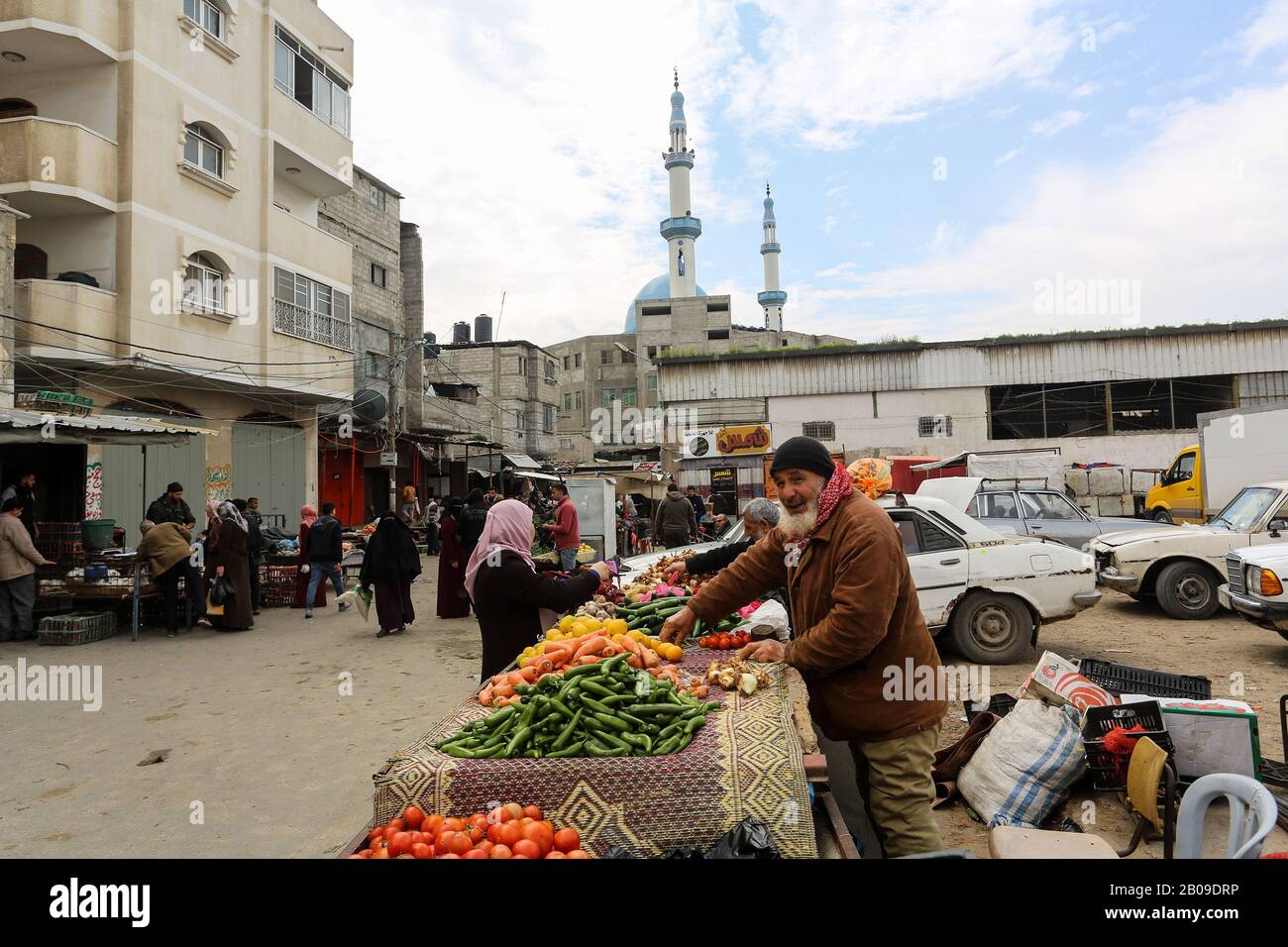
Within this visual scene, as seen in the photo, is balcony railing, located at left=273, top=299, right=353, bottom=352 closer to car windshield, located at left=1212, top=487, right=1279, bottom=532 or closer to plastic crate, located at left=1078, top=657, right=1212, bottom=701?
plastic crate, located at left=1078, top=657, right=1212, bottom=701

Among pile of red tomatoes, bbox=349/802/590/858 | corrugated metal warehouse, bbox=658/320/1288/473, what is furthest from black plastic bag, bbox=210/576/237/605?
corrugated metal warehouse, bbox=658/320/1288/473

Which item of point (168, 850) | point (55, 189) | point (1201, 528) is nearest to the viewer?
point (168, 850)

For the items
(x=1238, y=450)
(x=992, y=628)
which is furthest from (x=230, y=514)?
(x=1238, y=450)

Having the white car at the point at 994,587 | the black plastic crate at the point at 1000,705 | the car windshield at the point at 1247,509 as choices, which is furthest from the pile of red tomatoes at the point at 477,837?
the car windshield at the point at 1247,509

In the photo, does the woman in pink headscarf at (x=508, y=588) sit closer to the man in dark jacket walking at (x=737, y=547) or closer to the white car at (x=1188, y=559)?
the man in dark jacket walking at (x=737, y=547)

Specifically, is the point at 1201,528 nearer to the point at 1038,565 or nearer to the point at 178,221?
the point at 1038,565

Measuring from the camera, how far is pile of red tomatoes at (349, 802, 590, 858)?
8.52ft

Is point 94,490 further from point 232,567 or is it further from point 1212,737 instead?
point 1212,737

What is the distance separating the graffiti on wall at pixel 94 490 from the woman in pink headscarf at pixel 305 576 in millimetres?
5039

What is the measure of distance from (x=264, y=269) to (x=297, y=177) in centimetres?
443

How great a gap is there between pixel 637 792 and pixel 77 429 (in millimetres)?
12038

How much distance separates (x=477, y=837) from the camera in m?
2.71
